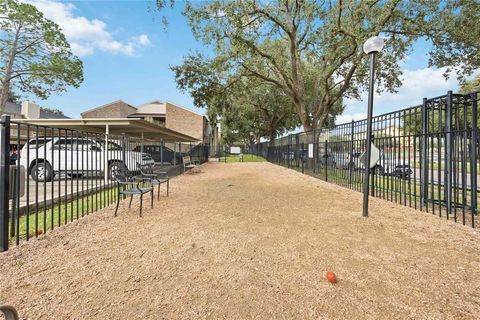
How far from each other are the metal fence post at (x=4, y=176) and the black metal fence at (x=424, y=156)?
708 centimetres

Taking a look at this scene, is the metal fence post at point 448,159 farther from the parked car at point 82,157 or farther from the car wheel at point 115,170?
the car wheel at point 115,170

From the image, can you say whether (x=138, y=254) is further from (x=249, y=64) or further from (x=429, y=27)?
(x=429, y=27)

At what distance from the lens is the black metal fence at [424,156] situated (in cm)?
493

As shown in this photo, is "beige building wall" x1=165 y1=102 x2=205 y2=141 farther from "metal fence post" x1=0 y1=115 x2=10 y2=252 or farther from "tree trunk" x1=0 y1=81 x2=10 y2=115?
"metal fence post" x1=0 y1=115 x2=10 y2=252

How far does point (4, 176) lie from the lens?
3.23 m

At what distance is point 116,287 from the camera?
2.48m

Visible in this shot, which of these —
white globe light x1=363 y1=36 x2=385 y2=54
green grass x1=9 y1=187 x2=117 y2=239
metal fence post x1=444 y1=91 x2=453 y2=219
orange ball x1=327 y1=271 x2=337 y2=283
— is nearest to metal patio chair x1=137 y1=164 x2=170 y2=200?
green grass x1=9 y1=187 x2=117 y2=239

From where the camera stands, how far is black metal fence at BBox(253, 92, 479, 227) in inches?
194

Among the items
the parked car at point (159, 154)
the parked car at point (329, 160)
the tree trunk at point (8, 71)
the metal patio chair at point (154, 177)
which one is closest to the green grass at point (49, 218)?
the metal patio chair at point (154, 177)

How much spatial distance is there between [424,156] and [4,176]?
315 inches

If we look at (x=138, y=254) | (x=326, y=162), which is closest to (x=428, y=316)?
(x=138, y=254)

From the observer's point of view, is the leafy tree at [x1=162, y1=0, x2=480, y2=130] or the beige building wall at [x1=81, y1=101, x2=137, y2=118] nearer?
the leafy tree at [x1=162, y1=0, x2=480, y2=130]

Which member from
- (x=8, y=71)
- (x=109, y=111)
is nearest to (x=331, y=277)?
(x=8, y=71)

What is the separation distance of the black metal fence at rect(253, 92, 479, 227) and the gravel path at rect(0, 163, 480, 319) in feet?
3.13
